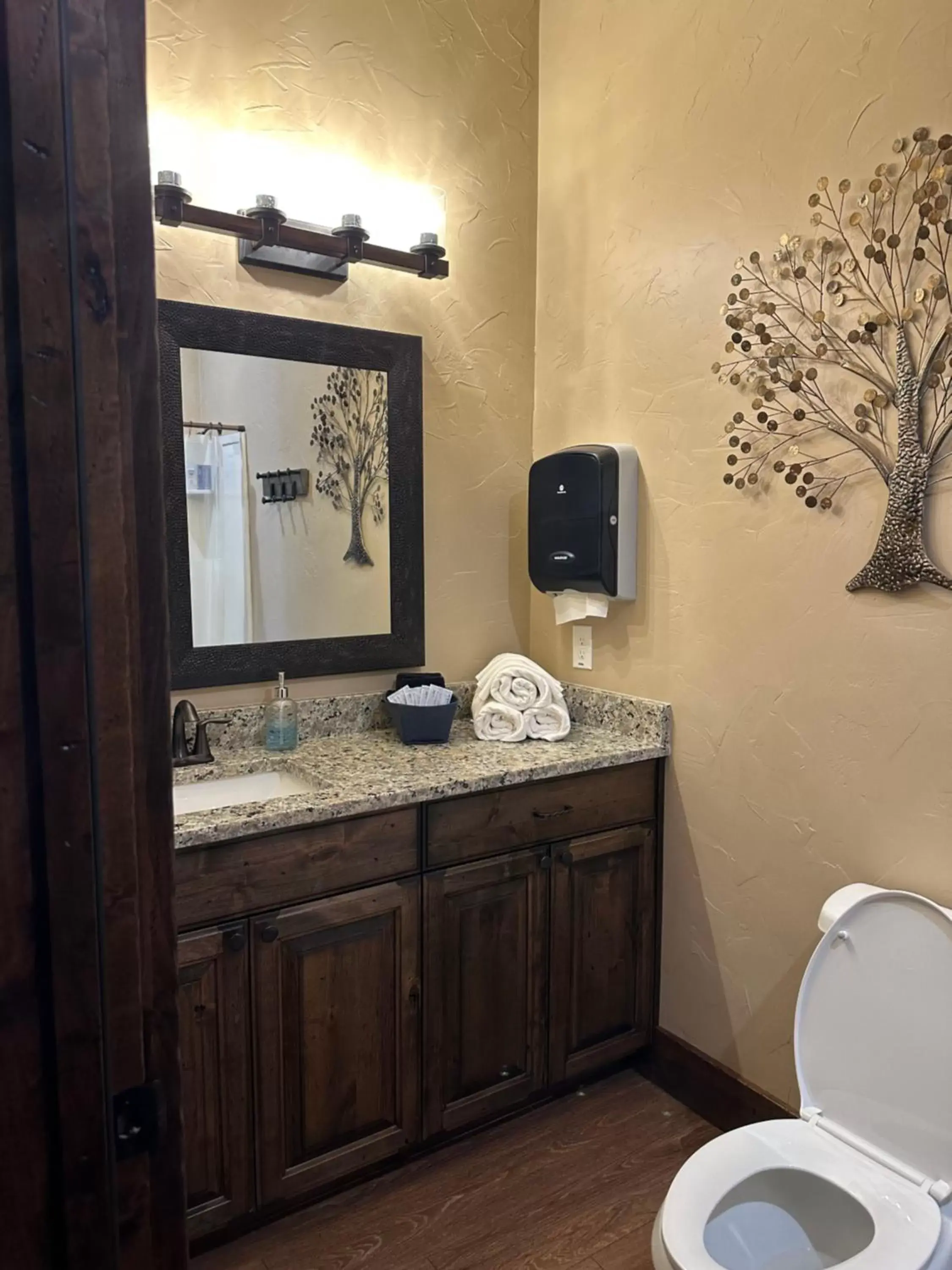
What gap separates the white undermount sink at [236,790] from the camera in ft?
6.47

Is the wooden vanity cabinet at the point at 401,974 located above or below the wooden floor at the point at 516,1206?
above

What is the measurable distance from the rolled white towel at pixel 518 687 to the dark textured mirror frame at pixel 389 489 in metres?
0.22

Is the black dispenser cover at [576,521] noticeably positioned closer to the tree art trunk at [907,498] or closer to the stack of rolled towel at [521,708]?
the stack of rolled towel at [521,708]

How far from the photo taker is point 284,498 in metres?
2.19

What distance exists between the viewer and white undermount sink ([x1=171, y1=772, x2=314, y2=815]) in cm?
197

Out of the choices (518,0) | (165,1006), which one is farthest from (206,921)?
(518,0)

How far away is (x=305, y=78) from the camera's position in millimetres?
2156

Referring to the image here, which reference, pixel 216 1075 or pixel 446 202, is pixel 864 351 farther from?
pixel 216 1075

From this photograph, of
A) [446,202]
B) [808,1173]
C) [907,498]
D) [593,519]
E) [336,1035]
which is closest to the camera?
[808,1173]

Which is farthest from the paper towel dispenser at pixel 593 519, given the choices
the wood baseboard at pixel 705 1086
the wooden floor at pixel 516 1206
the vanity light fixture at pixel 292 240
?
the wooden floor at pixel 516 1206

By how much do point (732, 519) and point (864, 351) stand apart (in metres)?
0.46

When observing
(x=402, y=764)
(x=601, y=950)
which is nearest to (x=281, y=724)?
(x=402, y=764)

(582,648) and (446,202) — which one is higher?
(446,202)

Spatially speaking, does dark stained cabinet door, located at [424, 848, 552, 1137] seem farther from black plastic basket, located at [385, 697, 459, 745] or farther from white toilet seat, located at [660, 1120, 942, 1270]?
white toilet seat, located at [660, 1120, 942, 1270]
